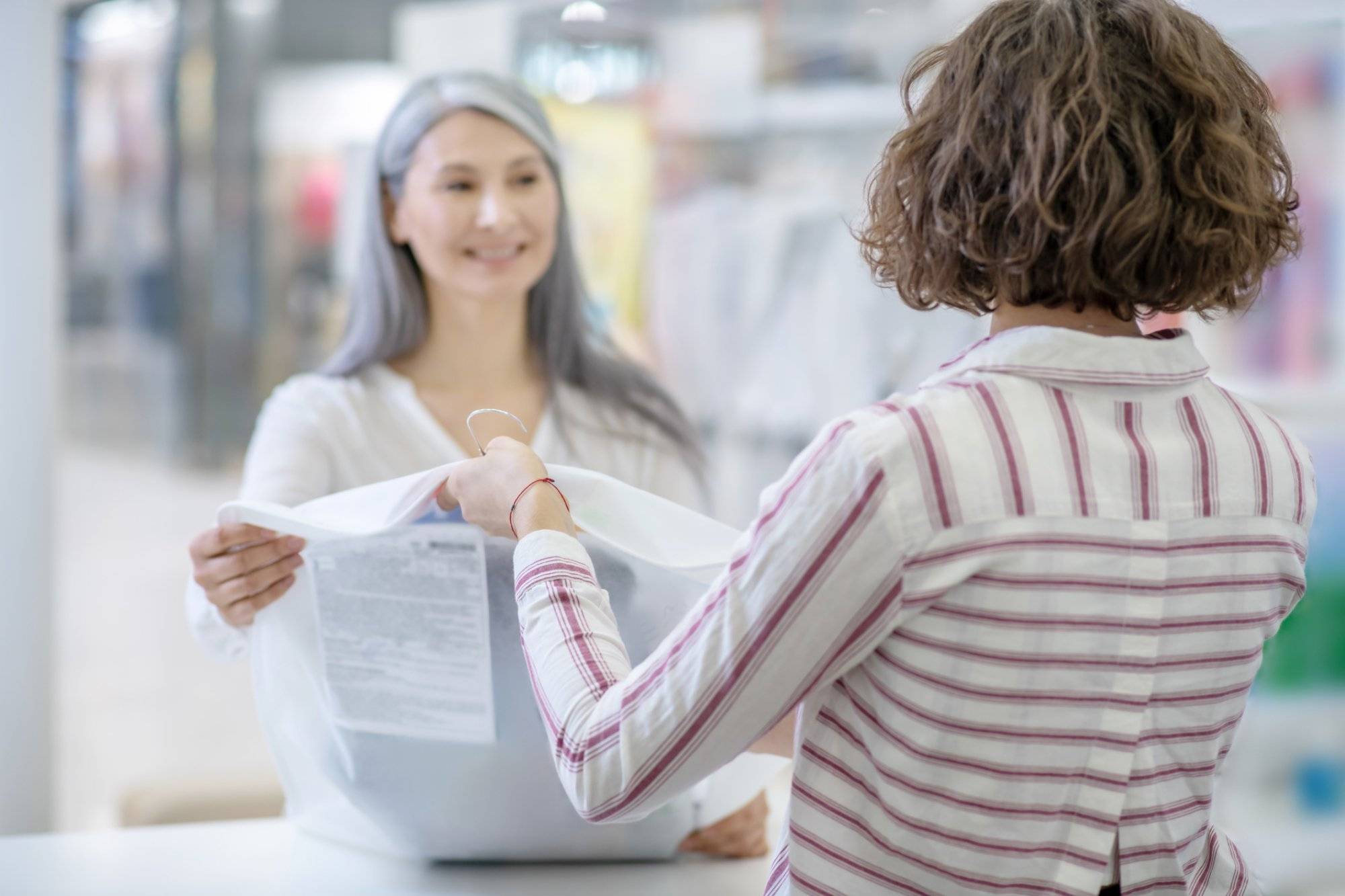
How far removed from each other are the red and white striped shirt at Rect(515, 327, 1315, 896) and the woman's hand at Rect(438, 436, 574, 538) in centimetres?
13

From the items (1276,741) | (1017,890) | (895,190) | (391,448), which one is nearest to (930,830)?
(1017,890)

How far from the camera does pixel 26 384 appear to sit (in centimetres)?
203

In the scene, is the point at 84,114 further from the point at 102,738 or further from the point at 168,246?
the point at 102,738

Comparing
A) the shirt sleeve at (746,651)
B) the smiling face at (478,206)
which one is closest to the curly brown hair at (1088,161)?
the shirt sleeve at (746,651)

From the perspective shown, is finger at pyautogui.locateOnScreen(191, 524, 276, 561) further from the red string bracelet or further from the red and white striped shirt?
the red and white striped shirt

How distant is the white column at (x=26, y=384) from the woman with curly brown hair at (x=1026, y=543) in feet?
4.40

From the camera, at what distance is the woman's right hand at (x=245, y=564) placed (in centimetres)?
143

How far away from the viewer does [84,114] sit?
8.98 m

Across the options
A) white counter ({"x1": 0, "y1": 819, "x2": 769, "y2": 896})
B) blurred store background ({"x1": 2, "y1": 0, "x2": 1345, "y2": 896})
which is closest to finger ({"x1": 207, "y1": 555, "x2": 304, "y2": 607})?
white counter ({"x1": 0, "y1": 819, "x2": 769, "y2": 896})

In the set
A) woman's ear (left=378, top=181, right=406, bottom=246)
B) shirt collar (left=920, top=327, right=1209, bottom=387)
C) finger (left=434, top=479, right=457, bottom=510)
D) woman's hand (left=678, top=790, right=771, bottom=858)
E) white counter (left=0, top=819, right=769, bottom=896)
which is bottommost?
white counter (left=0, top=819, right=769, bottom=896)

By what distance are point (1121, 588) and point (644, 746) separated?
35 cm

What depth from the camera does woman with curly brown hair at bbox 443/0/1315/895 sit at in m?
0.90

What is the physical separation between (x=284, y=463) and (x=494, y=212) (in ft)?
1.40

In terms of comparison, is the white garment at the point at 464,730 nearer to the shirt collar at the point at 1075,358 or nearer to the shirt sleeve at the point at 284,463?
the shirt sleeve at the point at 284,463
